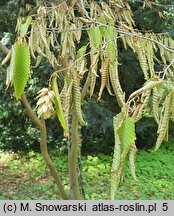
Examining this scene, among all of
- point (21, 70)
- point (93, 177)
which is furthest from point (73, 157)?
point (93, 177)

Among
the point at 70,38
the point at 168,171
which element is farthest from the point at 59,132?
the point at 70,38

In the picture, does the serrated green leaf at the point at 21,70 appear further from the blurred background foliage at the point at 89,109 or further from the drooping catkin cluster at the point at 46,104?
the blurred background foliage at the point at 89,109

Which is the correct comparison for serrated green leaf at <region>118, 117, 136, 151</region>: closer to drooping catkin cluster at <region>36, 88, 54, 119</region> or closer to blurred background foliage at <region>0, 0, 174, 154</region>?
drooping catkin cluster at <region>36, 88, 54, 119</region>

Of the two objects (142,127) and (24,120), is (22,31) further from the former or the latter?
(24,120)

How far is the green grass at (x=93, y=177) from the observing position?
341 centimetres

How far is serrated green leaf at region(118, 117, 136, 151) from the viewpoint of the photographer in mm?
531

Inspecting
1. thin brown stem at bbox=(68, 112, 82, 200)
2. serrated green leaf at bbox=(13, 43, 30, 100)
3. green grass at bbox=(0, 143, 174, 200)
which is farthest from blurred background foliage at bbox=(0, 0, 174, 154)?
serrated green leaf at bbox=(13, 43, 30, 100)

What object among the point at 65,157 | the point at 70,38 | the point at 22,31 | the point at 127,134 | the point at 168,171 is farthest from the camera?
the point at 65,157

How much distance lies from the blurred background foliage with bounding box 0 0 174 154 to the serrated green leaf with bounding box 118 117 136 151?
316 cm

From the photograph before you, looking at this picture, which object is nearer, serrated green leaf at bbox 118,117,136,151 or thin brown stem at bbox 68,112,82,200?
serrated green leaf at bbox 118,117,136,151

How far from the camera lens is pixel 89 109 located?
3.94 metres

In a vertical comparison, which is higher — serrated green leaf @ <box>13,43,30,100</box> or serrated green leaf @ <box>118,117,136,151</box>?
serrated green leaf @ <box>13,43,30,100</box>

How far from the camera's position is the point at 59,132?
4363mm

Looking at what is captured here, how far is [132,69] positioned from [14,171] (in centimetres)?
182
